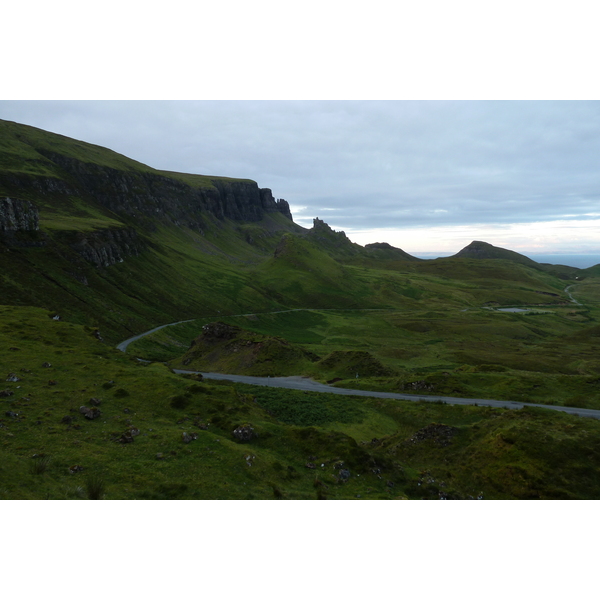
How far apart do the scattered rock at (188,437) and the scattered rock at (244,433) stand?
193 inches

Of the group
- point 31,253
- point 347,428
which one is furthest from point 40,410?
point 31,253

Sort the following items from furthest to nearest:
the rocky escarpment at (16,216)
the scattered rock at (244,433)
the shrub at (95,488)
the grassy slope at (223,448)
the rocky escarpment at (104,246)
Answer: the rocky escarpment at (104,246)
the rocky escarpment at (16,216)
the scattered rock at (244,433)
the grassy slope at (223,448)
the shrub at (95,488)

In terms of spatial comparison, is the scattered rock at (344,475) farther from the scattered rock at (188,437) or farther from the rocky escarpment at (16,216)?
the rocky escarpment at (16,216)

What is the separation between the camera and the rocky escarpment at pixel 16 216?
5192 inches

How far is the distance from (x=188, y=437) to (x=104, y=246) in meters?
166

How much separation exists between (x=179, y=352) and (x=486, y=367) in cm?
9294

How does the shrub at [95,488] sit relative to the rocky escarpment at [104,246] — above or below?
below

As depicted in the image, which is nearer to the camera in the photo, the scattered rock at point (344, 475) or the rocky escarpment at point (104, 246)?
the scattered rock at point (344, 475)

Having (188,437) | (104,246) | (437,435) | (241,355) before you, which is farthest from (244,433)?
(104,246)

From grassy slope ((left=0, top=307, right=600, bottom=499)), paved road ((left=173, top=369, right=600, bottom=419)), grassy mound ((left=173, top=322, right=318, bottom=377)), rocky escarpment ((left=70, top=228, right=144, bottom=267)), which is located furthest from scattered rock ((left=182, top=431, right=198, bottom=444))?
rocky escarpment ((left=70, top=228, right=144, bottom=267))

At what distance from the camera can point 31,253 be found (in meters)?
134

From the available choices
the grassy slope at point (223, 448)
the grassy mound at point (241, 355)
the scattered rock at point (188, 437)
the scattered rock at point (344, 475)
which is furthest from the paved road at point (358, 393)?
the scattered rock at point (188, 437)

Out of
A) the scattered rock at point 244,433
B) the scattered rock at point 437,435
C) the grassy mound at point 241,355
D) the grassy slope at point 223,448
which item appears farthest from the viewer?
the grassy mound at point 241,355

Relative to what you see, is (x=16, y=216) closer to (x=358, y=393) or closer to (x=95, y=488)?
(x=358, y=393)
